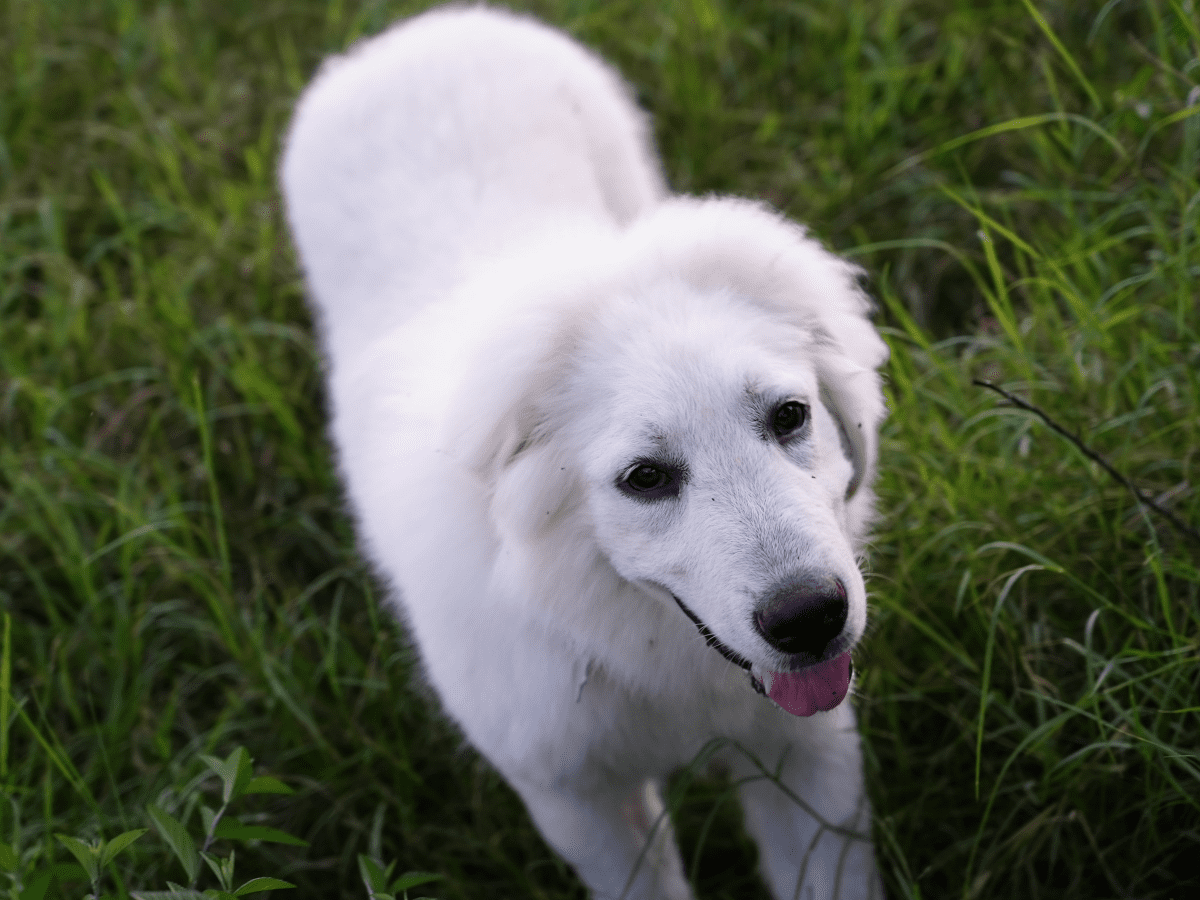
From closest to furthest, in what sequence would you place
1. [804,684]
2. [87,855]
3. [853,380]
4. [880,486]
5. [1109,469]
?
1. [87,855]
2. [804,684]
3. [853,380]
4. [1109,469]
5. [880,486]

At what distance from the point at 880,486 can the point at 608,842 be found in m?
1.22

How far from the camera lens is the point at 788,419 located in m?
2.03

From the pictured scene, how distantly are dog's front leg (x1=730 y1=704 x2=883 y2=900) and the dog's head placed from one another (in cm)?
41

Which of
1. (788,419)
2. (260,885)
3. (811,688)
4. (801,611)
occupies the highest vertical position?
(788,419)

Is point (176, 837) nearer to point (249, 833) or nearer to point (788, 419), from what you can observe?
point (249, 833)

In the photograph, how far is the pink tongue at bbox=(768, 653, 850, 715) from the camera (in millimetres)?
2023

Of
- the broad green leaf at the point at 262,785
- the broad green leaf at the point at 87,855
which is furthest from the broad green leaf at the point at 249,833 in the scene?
the broad green leaf at the point at 87,855

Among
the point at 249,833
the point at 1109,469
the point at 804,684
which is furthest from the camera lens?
the point at 1109,469

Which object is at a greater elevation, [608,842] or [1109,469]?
[1109,469]

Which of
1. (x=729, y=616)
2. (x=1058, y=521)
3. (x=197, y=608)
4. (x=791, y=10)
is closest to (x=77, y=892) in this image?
(x=197, y=608)

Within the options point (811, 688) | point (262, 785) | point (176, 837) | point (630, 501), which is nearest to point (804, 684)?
point (811, 688)

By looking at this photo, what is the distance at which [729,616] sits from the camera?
188cm

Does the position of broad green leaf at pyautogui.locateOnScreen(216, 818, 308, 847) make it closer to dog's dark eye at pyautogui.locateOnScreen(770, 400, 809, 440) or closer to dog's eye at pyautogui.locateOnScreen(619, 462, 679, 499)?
dog's eye at pyautogui.locateOnScreen(619, 462, 679, 499)

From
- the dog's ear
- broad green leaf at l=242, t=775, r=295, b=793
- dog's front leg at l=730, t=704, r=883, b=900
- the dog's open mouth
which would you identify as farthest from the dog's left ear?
broad green leaf at l=242, t=775, r=295, b=793
